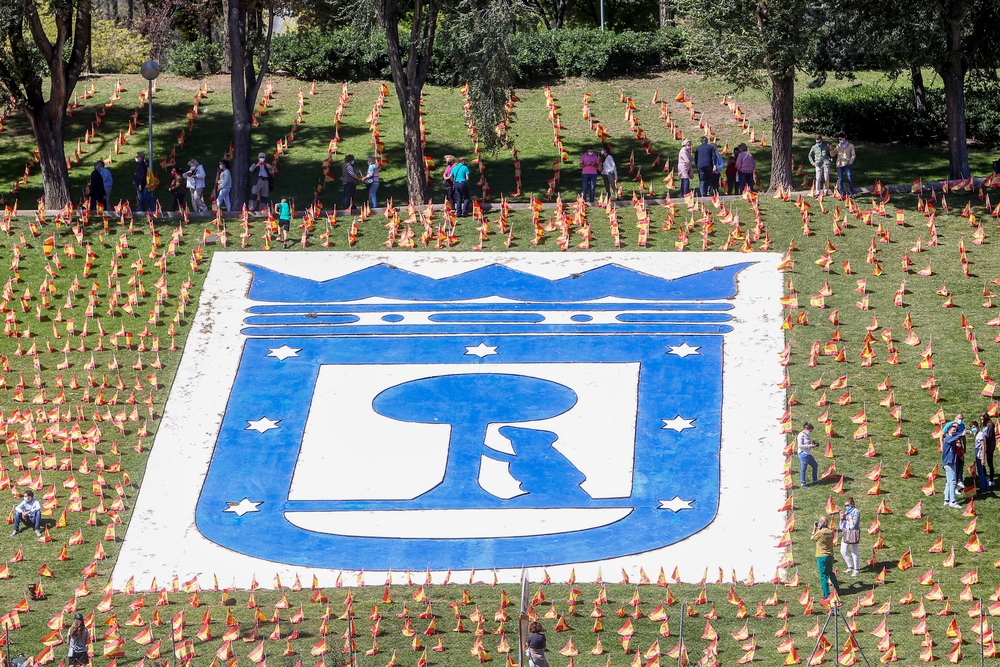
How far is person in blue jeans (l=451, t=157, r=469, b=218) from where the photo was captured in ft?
138

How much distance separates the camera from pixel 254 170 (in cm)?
4353

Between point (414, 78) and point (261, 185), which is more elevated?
point (414, 78)

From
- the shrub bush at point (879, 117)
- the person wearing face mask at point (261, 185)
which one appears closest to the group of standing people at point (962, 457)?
the person wearing face mask at point (261, 185)

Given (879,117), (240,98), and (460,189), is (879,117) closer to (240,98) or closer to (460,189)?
(460,189)

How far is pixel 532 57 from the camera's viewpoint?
2121 inches

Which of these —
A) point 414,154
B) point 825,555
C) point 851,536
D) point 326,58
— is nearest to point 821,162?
point 414,154

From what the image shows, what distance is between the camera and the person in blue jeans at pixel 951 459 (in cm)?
2942

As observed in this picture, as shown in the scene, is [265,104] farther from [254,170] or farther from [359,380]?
[359,380]

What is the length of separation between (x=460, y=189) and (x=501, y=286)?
160 inches

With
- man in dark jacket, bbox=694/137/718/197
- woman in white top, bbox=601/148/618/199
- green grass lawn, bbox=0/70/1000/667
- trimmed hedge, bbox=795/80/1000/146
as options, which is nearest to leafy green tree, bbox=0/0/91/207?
green grass lawn, bbox=0/70/1000/667

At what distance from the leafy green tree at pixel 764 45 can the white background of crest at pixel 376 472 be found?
16.4 ft

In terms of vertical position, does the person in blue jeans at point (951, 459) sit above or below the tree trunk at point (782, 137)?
below

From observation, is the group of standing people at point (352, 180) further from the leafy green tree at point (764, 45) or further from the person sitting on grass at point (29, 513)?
the person sitting on grass at point (29, 513)

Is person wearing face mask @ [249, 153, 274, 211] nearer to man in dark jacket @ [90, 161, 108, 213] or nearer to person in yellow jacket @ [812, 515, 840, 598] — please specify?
man in dark jacket @ [90, 161, 108, 213]
